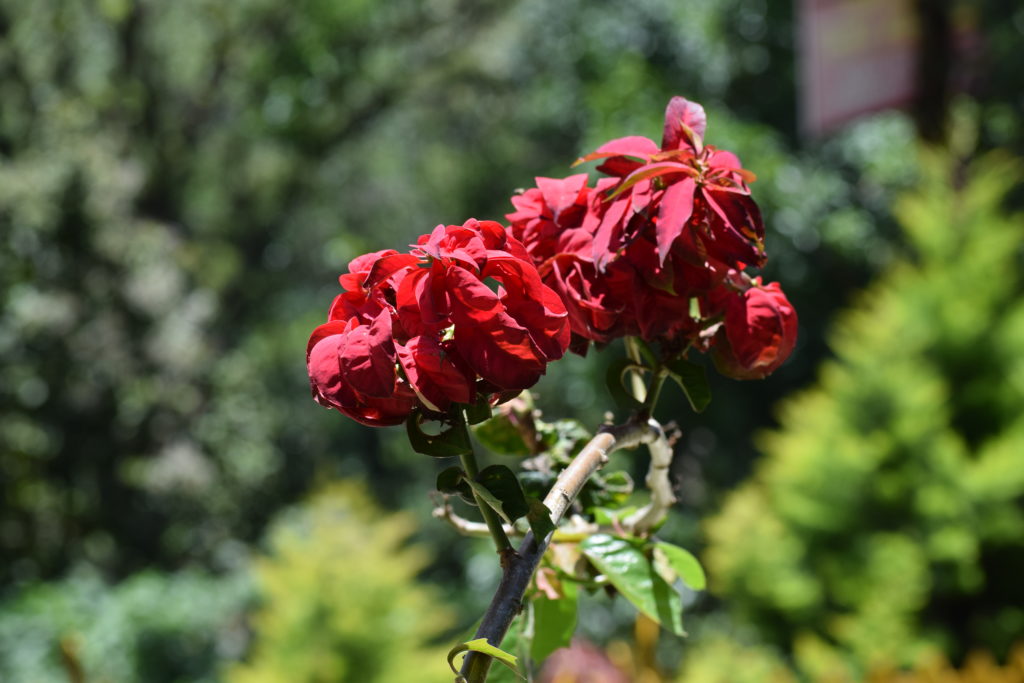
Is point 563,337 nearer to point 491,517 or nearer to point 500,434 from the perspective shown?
point 491,517

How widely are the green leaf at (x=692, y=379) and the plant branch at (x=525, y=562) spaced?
6 centimetres

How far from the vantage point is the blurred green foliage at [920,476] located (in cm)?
273

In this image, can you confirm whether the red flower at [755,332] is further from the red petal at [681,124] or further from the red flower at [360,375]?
the red flower at [360,375]

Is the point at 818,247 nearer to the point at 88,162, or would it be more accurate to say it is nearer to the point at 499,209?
the point at 499,209

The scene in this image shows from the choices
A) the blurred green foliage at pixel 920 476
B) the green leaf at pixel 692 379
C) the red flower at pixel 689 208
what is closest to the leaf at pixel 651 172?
the red flower at pixel 689 208

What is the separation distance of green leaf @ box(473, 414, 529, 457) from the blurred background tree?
3.61m

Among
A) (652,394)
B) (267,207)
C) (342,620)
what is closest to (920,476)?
(342,620)

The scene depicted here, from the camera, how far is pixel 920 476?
9.17 ft

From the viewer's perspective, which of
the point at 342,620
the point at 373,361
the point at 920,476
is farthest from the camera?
the point at 920,476

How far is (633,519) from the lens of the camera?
0.59 m

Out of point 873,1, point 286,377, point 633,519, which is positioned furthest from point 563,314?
point 286,377

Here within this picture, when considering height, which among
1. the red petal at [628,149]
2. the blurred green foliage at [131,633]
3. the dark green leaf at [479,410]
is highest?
the red petal at [628,149]

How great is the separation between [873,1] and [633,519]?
3.30 metres

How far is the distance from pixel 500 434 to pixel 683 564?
0.13 metres
